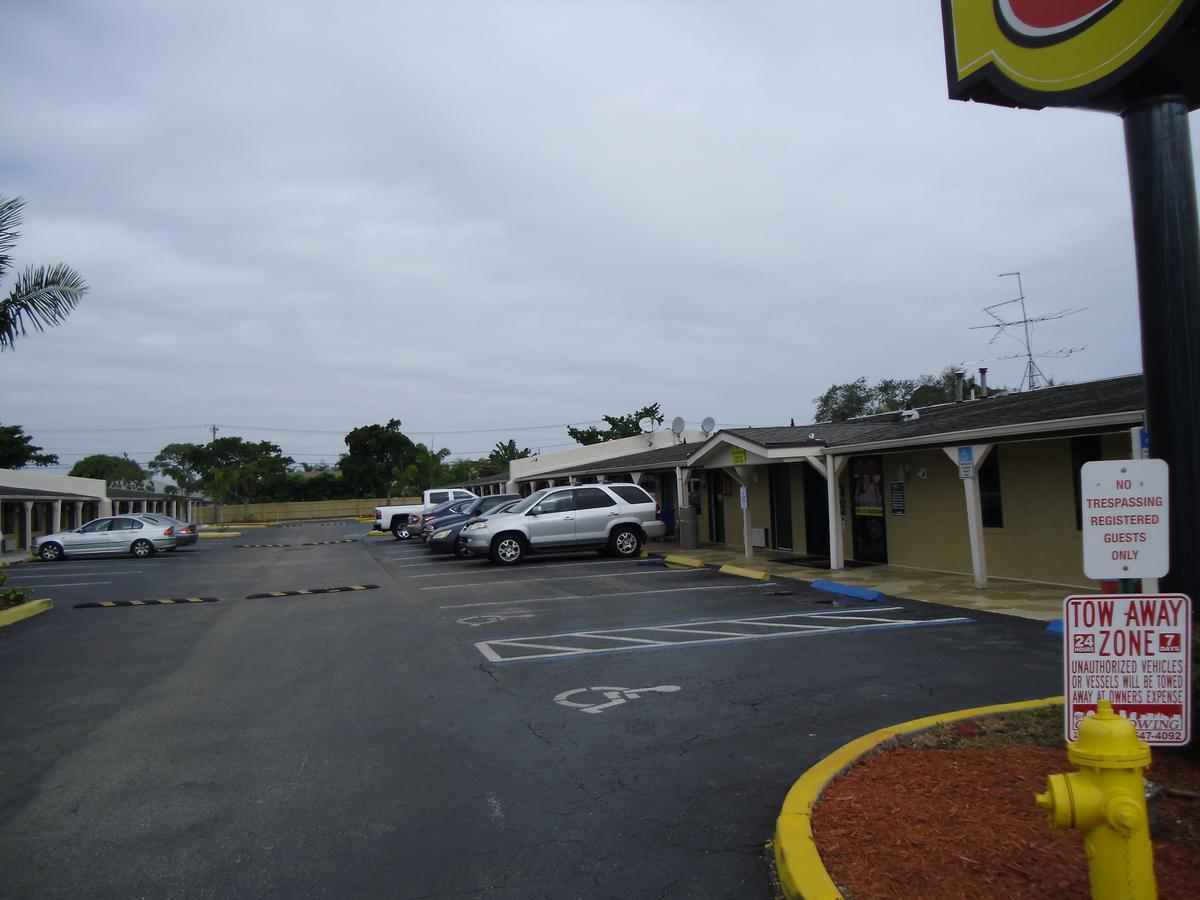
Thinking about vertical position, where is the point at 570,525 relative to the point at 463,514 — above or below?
below

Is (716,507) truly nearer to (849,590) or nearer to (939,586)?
(849,590)

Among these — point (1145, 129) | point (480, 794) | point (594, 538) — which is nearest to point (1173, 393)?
point (1145, 129)

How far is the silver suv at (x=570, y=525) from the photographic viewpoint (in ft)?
67.4

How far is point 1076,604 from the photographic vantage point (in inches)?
157

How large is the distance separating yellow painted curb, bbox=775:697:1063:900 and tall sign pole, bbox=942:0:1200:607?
1.68 m

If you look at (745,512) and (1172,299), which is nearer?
Result: (1172,299)

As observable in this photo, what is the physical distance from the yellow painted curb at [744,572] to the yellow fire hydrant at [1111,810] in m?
12.5

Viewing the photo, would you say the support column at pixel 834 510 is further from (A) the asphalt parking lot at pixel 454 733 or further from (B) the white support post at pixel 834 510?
(A) the asphalt parking lot at pixel 454 733

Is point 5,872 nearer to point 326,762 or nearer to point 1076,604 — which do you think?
point 326,762

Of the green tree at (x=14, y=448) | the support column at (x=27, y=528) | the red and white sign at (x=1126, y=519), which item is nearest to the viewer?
the red and white sign at (x=1126, y=519)

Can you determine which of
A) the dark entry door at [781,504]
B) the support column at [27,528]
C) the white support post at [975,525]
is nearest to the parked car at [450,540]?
the dark entry door at [781,504]

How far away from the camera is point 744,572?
53.7 feet

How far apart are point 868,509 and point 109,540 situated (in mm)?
24399

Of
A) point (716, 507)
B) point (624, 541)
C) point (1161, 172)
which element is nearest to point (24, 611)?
point (624, 541)
